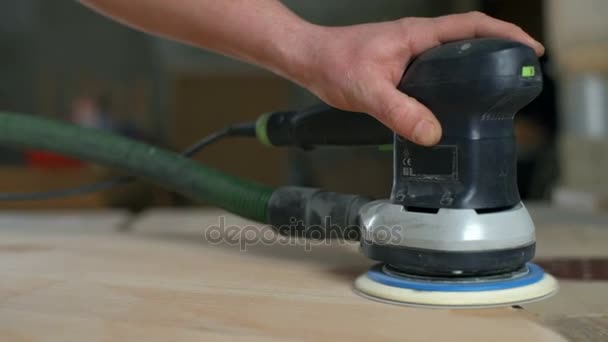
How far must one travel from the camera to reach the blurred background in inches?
114

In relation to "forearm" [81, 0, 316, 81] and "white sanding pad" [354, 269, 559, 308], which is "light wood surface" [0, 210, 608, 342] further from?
"forearm" [81, 0, 316, 81]

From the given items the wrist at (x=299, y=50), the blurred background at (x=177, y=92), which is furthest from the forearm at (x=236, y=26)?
the blurred background at (x=177, y=92)

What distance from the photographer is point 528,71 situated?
22.3 inches

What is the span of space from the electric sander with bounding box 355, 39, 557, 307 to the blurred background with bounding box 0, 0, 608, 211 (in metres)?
1.82

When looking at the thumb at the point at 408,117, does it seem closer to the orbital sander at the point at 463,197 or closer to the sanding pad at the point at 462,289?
the orbital sander at the point at 463,197

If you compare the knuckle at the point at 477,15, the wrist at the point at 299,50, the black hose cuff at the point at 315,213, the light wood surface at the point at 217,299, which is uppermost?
the knuckle at the point at 477,15

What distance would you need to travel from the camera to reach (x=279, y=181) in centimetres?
376

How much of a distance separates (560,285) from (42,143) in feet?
2.35

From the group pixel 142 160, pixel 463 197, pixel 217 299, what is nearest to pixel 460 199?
pixel 463 197

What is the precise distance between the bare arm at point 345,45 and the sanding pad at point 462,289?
126 millimetres

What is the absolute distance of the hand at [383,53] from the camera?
588 millimetres

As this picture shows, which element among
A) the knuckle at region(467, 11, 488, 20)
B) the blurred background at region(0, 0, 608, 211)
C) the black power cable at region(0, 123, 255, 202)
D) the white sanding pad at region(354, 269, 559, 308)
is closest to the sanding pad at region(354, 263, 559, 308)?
the white sanding pad at region(354, 269, 559, 308)

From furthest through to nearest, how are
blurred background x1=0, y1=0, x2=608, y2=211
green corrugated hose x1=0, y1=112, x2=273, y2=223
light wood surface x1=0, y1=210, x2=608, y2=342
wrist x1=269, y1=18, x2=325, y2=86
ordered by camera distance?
blurred background x1=0, y1=0, x2=608, y2=211
green corrugated hose x1=0, y1=112, x2=273, y2=223
wrist x1=269, y1=18, x2=325, y2=86
light wood surface x1=0, y1=210, x2=608, y2=342

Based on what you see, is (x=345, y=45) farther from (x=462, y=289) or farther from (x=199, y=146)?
(x=199, y=146)
